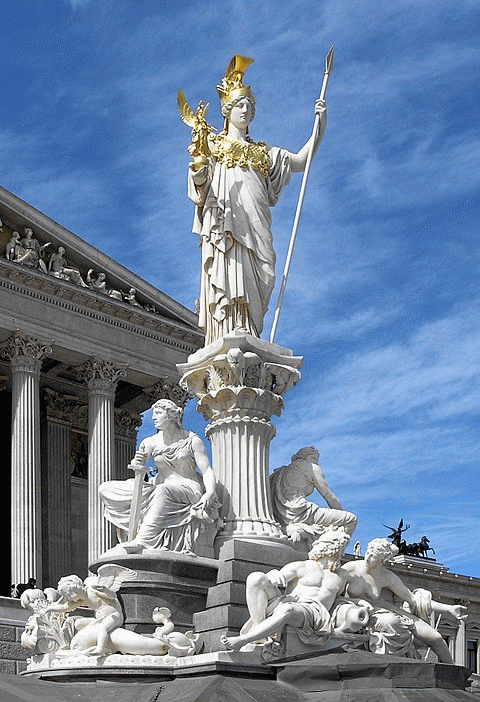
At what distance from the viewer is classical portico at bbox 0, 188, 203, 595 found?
A: 50125mm

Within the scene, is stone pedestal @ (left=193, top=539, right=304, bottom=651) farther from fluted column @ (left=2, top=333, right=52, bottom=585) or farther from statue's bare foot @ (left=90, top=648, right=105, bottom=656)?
fluted column @ (left=2, top=333, right=52, bottom=585)

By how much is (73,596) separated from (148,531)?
55.6 inches

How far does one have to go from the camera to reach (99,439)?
52906mm

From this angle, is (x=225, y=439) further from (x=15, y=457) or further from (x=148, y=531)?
(x=15, y=457)

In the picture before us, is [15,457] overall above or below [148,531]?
above

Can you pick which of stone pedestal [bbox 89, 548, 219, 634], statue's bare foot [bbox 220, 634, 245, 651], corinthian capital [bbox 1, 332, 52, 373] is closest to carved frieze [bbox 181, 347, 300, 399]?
stone pedestal [bbox 89, 548, 219, 634]

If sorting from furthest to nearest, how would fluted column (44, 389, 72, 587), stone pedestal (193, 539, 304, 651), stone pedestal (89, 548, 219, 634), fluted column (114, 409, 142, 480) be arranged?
fluted column (114, 409, 142, 480), fluted column (44, 389, 72, 587), stone pedestal (89, 548, 219, 634), stone pedestal (193, 539, 304, 651)

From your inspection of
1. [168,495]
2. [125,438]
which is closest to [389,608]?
[168,495]

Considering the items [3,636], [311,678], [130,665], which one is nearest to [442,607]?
[311,678]

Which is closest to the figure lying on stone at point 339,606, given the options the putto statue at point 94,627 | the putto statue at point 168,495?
the putto statue at point 94,627

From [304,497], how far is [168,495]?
209cm

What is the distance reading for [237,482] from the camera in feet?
54.7

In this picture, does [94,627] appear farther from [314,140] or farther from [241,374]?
[314,140]

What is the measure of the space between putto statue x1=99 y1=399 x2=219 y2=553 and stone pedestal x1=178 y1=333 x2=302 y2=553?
581 millimetres
